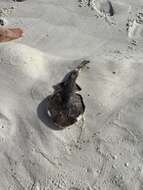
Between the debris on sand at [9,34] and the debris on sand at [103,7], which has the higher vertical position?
the debris on sand at [103,7]

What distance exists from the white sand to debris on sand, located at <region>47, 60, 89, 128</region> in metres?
0.10

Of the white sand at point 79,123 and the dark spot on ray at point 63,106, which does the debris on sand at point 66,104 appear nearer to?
the dark spot on ray at point 63,106

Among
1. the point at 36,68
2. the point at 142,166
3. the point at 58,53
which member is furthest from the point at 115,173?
the point at 58,53

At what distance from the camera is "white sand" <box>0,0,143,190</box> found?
4.19 metres

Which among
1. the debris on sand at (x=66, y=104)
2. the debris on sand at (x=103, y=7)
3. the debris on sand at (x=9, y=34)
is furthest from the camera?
the debris on sand at (x=103, y=7)

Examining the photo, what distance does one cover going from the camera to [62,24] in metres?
6.03

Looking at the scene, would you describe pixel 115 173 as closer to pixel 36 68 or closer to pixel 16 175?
pixel 16 175

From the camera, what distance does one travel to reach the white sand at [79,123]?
165 inches

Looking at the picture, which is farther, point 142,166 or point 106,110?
point 106,110

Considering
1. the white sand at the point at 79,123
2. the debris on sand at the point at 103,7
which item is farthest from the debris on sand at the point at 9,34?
the debris on sand at the point at 103,7

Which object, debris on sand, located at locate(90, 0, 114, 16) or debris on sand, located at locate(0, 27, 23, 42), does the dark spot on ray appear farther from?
debris on sand, located at locate(90, 0, 114, 16)

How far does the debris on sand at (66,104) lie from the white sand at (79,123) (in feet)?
0.34

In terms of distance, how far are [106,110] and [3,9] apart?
273 cm

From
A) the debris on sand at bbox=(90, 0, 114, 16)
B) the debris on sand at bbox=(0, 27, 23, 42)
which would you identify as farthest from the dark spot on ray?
the debris on sand at bbox=(90, 0, 114, 16)
